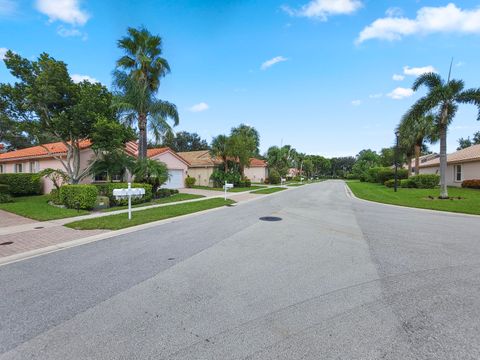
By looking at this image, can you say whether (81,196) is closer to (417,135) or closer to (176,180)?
(176,180)

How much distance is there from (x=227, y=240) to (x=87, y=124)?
11192 millimetres

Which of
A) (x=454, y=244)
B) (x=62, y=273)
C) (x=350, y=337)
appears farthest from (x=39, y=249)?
(x=454, y=244)

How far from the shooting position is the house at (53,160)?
17.1 m

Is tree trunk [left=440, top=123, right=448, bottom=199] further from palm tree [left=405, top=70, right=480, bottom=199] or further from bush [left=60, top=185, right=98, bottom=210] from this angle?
bush [left=60, top=185, right=98, bottom=210]

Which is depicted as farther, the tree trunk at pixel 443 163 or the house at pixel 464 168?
the house at pixel 464 168

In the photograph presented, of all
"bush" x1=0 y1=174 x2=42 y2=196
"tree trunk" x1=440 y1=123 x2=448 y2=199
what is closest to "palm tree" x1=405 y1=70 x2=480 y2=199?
"tree trunk" x1=440 y1=123 x2=448 y2=199

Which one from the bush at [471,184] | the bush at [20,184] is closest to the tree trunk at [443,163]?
the bush at [471,184]

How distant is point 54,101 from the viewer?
12453 millimetres

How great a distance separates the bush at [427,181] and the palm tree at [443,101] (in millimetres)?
9055

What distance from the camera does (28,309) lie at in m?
3.29

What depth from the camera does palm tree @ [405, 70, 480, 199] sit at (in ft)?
52.6

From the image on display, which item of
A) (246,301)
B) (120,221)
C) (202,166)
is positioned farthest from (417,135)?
(246,301)

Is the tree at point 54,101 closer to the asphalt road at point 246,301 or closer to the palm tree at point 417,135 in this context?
the asphalt road at point 246,301

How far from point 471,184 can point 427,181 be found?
3222 mm
